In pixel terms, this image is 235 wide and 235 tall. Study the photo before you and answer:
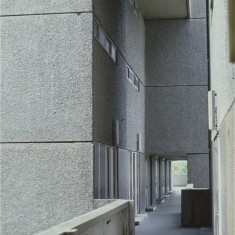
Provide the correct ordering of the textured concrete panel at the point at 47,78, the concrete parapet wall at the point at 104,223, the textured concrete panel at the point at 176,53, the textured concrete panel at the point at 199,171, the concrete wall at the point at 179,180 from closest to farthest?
the concrete parapet wall at the point at 104,223 < the textured concrete panel at the point at 47,78 < the textured concrete panel at the point at 199,171 < the textured concrete panel at the point at 176,53 < the concrete wall at the point at 179,180

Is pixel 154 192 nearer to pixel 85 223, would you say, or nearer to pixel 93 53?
pixel 93 53

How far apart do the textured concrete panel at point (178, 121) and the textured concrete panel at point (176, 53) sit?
44 centimetres

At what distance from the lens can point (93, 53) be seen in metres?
12.8

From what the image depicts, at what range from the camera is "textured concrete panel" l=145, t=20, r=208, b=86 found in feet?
76.3

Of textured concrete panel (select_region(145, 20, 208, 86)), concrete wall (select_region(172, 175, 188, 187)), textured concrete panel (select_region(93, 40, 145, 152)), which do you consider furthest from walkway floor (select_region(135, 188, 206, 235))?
concrete wall (select_region(172, 175, 188, 187))

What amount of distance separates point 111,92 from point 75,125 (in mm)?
3317

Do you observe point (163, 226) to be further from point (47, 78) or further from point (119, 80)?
point (47, 78)

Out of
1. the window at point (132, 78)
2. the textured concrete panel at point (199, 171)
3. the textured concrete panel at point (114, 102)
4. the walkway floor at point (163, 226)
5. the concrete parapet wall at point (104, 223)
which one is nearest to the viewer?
the concrete parapet wall at point (104, 223)

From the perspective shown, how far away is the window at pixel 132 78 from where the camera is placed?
19.5 metres

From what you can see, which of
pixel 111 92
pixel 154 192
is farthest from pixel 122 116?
pixel 154 192

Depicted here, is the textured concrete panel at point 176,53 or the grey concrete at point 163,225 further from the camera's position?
the textured concrete panel at point 176,53

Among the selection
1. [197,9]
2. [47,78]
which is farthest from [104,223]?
[197,9]

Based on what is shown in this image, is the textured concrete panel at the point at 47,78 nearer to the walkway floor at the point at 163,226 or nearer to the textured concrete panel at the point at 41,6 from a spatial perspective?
the textured concrete panel at the point at 41,6

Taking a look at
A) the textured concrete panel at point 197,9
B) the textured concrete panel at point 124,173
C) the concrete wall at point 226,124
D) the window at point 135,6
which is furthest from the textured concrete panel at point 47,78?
the textured concrete panel at point 197,9
